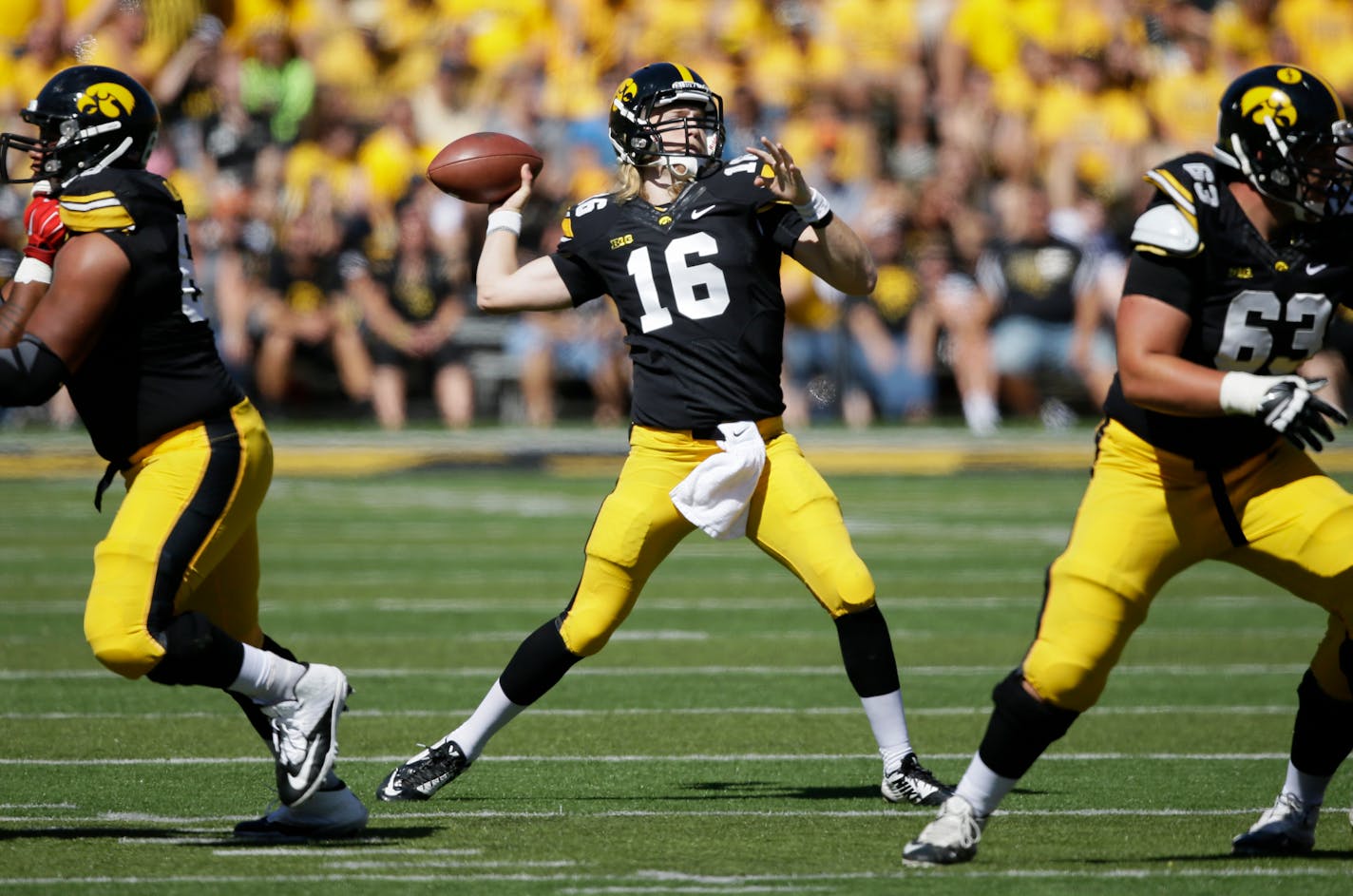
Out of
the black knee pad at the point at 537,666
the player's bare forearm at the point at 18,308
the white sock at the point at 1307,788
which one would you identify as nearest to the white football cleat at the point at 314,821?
the black knee pad at the point at 537,666

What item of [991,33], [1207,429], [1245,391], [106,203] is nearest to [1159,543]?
[1207,429]

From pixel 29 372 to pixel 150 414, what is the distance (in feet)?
1.24

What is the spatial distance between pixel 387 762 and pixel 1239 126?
10.2 feet

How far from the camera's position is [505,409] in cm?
1662

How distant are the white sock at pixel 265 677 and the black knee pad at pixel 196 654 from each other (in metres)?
0.03

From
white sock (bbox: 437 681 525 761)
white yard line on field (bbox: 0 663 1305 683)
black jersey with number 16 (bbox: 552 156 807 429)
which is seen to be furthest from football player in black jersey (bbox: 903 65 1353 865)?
white yard line on field (bbox: 0 663 1305 683)

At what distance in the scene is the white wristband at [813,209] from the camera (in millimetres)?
5418

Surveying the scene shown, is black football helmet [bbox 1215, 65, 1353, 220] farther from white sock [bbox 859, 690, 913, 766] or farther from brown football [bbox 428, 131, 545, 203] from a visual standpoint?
brown football [bbox 428, 131, 545, 203]

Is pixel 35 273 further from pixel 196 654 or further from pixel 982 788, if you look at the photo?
pixel 982 788

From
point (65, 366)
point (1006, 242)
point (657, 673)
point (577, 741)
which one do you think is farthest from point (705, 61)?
point (65, 366)

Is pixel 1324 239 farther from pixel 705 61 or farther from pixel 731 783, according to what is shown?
pixel 705 61

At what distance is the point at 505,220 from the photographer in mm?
5770

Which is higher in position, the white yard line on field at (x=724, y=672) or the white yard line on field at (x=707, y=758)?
the white yard line on field at (x=707, y=758)

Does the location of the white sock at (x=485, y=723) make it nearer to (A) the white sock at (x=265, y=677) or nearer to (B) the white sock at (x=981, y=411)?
(A) the white sock at (x=265, y=677)
